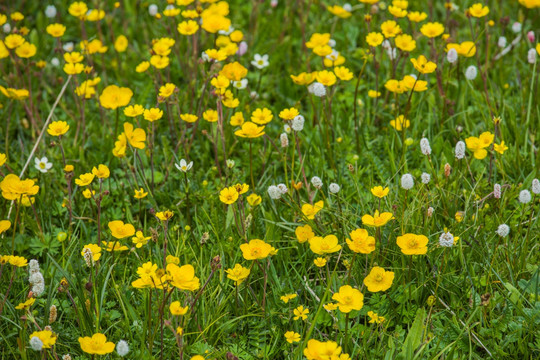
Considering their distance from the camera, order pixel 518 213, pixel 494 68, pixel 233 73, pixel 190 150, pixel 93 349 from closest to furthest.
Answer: pixel 93 349 < pixel 518 213 < pixel 233 73 < pixel 190 150 < pixel 494 68

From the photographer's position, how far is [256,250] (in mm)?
2109

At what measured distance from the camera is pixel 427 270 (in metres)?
2.35

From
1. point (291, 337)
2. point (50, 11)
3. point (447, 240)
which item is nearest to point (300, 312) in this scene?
point (291, 337)

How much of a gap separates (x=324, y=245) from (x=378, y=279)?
0.21 m

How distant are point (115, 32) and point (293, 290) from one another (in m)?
2.55

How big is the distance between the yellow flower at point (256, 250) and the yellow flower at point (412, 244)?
1.41 feet

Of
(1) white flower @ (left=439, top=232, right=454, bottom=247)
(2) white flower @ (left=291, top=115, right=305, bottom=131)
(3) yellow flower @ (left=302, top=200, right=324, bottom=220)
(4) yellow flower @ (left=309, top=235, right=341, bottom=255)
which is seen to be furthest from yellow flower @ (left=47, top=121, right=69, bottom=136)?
(1) white flower @ (left=439, top=232, right=454, bottom=247)

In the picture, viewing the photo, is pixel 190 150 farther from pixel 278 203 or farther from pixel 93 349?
pixel 93 349

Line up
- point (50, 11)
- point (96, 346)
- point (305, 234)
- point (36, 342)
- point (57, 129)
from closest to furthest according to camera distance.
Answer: point (36, 342) → point (96, 346) → point (305, 234) → point (57, 129) → point (50, 11)

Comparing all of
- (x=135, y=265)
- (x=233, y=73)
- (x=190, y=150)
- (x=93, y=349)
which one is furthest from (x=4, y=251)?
(x=233, y=73)

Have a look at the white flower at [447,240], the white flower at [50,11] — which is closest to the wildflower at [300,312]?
the white flower at [447,240]

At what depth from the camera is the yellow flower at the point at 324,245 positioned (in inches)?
83.1

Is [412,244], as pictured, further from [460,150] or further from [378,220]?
[460,150]

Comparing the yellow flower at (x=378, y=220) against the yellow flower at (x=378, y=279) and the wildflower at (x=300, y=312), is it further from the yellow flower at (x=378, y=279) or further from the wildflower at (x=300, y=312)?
the wildflower at (x=300, y=312)
